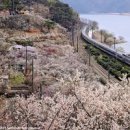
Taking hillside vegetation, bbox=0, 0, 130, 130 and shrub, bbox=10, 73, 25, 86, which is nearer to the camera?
hillside vegetation, bbox=0, 0, 130, 130

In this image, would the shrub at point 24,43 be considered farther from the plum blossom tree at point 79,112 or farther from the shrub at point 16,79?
the plum blossom tree at point 79,112

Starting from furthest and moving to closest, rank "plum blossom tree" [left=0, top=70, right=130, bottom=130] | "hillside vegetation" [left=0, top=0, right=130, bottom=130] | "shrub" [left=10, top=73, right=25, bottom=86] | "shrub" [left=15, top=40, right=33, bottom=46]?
"shrub" [left=15, top=40, right=33, bottom=46]
"shrub" [left=10, top=73, right=25, bottom=86]
"hillside vegetation" [left=0, top=0, right=130, bottom=130]
"plum blossom tree" [left=0, top=70, right=130, bottom=130]

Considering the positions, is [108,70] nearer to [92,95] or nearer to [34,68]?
[34,68]

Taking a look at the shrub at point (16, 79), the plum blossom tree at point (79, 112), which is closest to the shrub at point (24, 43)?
the shrub at point (16, 79)

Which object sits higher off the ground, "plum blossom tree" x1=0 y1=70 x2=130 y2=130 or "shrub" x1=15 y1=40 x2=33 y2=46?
"plum blossom tree" x1=0 y1=70 x2=130 y2=130

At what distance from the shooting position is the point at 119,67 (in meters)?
37.9

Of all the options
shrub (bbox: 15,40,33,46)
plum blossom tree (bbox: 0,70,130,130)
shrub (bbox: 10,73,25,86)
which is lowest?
shrub (bbox: 10,73,25,86)

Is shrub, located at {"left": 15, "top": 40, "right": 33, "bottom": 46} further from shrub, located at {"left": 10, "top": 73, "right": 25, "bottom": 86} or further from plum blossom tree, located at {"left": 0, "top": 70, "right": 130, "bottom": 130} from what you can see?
plum blossom tree, located at {"left": 0, "top": 70, "right": 130, "bottom": 130}

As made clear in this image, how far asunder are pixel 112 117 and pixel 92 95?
124 centimetres

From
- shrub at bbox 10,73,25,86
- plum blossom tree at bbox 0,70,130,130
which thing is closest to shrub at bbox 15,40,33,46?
shrub at bbox 10,73,25,86

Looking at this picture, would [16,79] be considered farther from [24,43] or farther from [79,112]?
[79,112]

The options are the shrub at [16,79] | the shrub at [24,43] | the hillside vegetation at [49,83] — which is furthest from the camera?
the shrub at [24,43]

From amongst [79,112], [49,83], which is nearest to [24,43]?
[49,83]

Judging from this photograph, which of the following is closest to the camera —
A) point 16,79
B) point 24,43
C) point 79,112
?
point 79,112
